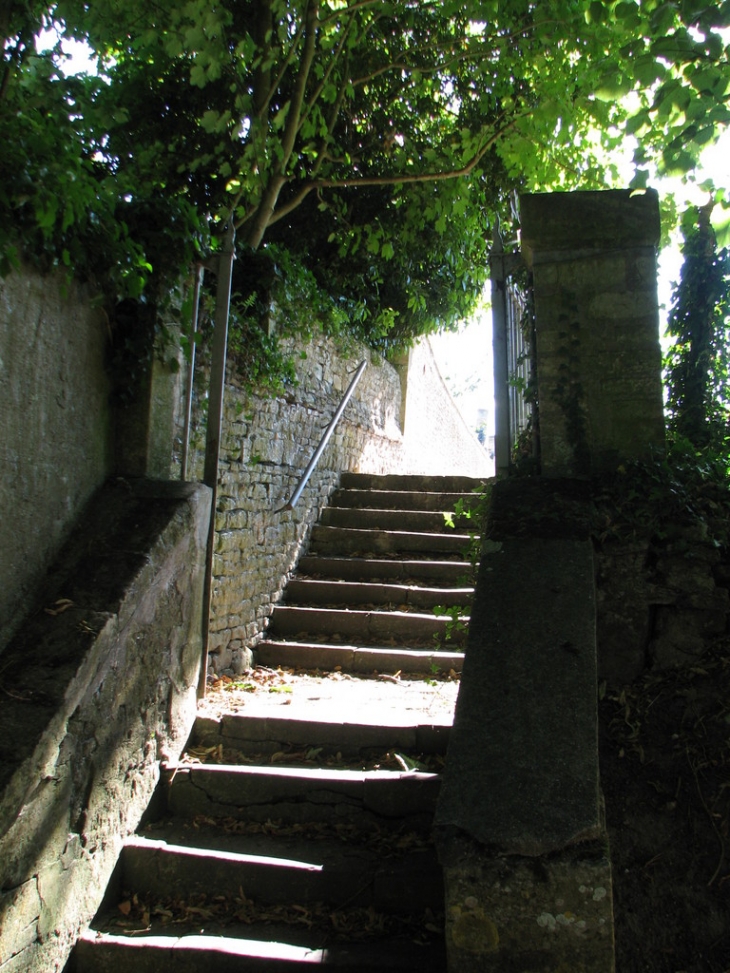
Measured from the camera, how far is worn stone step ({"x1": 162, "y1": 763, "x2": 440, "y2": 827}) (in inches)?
122

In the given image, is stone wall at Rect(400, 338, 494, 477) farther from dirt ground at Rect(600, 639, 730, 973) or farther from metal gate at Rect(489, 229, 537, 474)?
dirt ground at Rect(600, 639, 730, 973)

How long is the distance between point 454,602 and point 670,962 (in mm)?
3243

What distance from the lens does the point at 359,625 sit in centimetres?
506

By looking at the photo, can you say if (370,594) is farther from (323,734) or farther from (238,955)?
(238,955)

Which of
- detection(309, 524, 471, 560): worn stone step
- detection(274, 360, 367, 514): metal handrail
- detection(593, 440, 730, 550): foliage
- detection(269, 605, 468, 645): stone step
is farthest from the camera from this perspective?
detection(309, 524, 471, 560): worn stone step

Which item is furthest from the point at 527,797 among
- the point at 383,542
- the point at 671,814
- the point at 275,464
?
the point at 383,542

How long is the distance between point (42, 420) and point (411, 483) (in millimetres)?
4613

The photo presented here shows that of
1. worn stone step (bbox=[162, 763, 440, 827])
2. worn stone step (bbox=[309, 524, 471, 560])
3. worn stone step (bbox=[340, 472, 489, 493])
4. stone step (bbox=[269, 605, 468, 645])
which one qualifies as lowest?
worn stone step (bbox=[162, 763, 440, 827])

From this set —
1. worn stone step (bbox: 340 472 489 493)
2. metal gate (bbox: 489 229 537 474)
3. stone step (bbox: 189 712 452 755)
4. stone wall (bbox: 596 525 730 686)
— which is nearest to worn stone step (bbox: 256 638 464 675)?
stone step (bbox: 189 712 452 755)

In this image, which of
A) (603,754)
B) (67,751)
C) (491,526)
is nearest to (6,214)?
(67,751)

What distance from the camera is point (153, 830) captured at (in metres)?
3.11

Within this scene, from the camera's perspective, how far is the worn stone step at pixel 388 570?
18.4 feet

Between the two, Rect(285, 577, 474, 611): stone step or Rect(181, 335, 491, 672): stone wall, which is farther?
Rect(285, 577, 474, 611): stone step

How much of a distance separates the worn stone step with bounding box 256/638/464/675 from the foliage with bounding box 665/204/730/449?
201 centimetres
